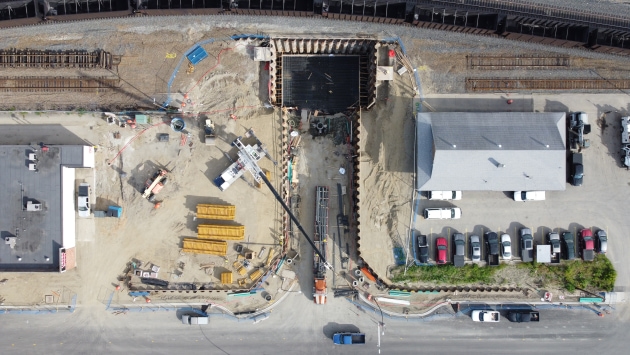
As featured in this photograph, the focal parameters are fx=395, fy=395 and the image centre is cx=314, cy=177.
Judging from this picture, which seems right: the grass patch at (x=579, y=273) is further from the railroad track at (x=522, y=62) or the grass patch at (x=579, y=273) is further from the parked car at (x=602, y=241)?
the railroad track at (x=522, y=62)

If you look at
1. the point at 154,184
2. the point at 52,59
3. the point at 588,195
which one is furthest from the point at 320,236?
the point at 52,59

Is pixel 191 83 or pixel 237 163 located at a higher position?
pixel 191 83

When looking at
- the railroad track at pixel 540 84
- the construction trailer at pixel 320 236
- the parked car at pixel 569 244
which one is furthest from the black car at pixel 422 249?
the railroad track at pixel 540 84

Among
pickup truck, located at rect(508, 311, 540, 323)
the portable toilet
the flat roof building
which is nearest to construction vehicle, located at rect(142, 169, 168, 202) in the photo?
the portable toilet

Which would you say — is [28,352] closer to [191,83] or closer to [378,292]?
[191,83]

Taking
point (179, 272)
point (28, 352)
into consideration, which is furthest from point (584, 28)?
point (28, 352)

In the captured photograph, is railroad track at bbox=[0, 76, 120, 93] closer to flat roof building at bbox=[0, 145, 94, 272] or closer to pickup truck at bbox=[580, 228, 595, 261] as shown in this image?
flat roof building at bbox=[0, 145, 94, 272]
